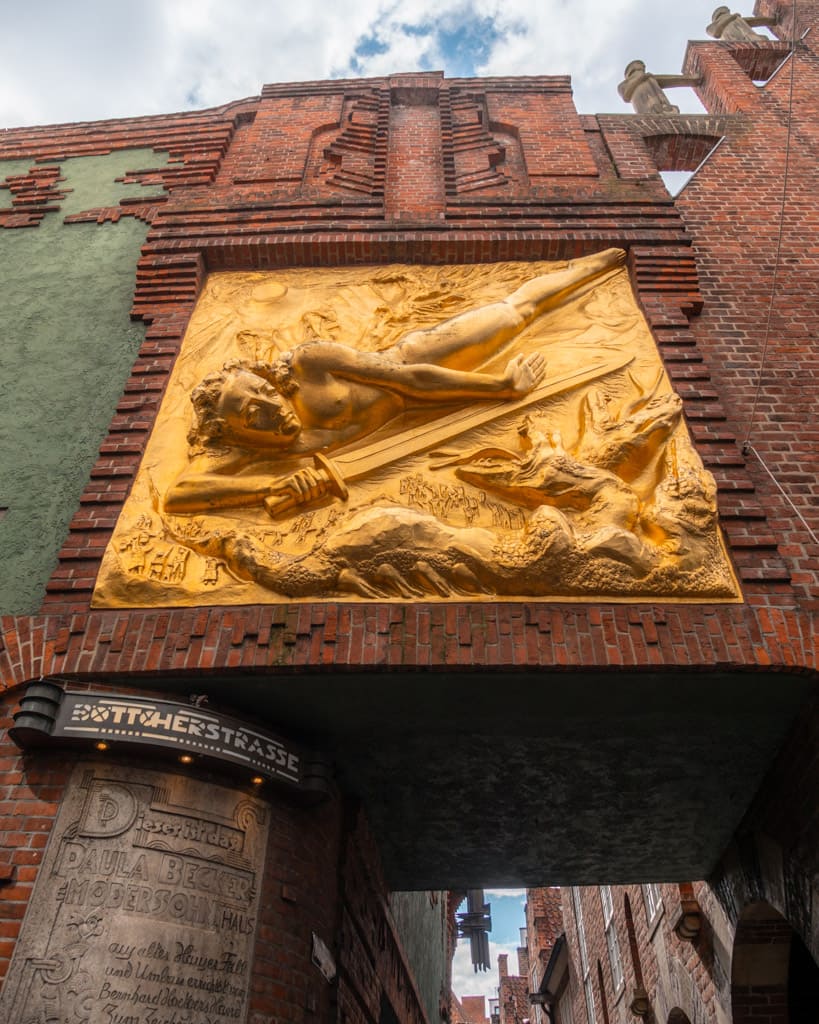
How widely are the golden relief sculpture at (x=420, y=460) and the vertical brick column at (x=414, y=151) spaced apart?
1588 millimetres

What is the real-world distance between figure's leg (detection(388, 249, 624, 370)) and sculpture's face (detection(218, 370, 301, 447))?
1004 mm

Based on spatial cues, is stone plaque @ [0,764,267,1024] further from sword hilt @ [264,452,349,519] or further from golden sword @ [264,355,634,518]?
golden sword @ [264,355,634,518]

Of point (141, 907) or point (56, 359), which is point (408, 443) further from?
point (141, 907)

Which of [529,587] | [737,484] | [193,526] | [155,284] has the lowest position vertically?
[529,587]

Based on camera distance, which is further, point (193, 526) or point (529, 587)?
point (193, 526)

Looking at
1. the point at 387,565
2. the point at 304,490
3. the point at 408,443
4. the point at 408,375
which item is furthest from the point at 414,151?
the point at 387,565

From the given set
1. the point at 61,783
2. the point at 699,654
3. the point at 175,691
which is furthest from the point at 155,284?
the point at 699,654

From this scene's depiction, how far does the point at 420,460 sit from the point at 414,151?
517cm

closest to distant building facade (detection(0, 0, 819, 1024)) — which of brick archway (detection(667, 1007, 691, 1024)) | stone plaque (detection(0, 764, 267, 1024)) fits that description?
stone plaque (detection(0, 764, 267, 1024))

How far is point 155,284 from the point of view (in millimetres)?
6965

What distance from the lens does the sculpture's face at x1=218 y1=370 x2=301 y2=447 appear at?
17.7 feet

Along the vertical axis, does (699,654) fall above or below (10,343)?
below

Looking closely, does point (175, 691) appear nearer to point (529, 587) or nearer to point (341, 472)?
point (341, 472)

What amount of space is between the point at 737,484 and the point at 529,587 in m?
1.69
